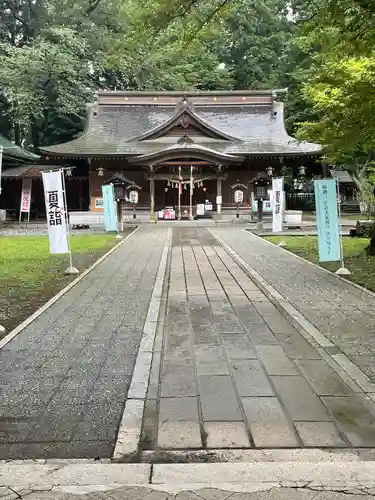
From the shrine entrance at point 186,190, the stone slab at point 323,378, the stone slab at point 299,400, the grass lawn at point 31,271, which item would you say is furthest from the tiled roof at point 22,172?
the stone slab at point 299,400

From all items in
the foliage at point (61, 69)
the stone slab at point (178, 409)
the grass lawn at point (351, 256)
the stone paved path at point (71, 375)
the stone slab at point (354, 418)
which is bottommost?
the stone slab at point (354, 418)

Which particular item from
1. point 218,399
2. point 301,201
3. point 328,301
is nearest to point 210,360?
point 218,399

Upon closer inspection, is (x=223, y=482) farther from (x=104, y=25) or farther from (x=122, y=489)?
(x=104, y=25)

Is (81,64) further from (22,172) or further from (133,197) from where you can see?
(133,197)

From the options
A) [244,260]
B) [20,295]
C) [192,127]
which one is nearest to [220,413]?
[20,295]

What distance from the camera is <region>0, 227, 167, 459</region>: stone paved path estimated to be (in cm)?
334

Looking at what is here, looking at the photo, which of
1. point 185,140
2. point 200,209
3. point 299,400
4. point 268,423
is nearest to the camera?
point 268,423

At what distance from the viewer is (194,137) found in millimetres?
31688

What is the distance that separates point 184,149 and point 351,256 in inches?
648

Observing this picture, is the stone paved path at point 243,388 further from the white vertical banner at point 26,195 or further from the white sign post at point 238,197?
the white vertical banner at point 26,195

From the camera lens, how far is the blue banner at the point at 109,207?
2075 cm

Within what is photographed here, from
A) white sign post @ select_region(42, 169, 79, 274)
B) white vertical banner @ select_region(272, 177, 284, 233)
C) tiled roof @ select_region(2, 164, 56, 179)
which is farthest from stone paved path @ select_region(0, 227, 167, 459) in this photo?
tiled roof @ select_region(2, 164, 56, 179)

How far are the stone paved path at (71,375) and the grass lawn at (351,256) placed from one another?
4.51 meters

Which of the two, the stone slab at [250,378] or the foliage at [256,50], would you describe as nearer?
the stone slab at [250,378]
